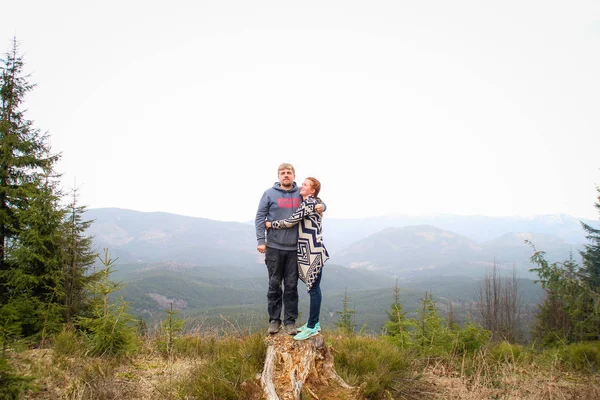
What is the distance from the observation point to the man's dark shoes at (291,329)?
5.17m

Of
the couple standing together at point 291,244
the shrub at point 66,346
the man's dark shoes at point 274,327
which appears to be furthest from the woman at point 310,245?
the shrub at point 66,346

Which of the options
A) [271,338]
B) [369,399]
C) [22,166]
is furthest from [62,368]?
[22,166]

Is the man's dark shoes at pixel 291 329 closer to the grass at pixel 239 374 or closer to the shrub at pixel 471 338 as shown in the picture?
the grass at pixel 239 374

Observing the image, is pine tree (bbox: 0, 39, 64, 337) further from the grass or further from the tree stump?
the tree stump

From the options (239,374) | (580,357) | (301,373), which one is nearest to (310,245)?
(301,373)

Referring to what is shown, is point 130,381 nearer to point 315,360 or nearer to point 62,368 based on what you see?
point 62,368

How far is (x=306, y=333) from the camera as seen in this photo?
16.5 ft

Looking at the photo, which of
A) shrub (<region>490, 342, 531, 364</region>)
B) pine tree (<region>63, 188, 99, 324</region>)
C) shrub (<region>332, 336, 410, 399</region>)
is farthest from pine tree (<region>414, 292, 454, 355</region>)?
pine tree (<region>63, 188, 99, 324</region>)

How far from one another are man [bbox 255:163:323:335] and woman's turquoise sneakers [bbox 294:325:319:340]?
0.63ft

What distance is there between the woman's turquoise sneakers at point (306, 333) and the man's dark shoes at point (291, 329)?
0.16 m

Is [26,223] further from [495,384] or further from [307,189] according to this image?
[495,384]

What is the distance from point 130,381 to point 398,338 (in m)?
5.29

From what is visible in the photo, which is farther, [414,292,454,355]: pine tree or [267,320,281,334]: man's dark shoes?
[414,292,454,355]: pine tree

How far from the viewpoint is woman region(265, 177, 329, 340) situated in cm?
510
